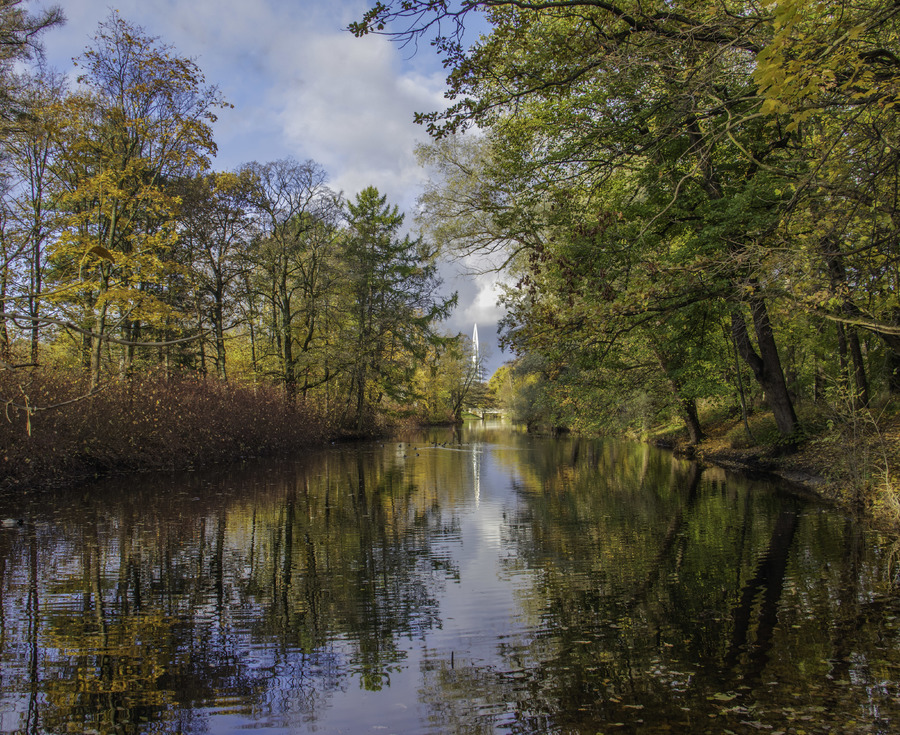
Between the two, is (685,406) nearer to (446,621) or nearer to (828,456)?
(828,456)

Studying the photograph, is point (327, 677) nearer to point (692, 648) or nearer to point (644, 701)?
point (644, 701)

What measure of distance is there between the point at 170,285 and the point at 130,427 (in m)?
7.85

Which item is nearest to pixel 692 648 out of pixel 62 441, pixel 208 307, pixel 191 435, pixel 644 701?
pixel 644 701

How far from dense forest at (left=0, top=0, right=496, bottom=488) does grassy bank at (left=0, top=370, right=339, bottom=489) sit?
53 mm

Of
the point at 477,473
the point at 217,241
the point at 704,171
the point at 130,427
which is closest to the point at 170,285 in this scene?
the point at 217,241

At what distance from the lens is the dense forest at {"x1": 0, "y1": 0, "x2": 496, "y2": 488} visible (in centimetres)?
1171

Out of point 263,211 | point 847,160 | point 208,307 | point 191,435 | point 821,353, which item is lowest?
point 191,435

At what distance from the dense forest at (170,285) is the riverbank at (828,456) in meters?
8.96

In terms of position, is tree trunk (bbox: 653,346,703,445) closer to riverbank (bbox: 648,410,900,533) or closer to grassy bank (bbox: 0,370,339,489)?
riverbank (bbox: 648,410,900,533)

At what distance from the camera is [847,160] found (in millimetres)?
5930

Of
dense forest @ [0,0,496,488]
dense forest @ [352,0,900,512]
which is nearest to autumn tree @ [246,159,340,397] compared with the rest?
dense forest @ [0,0,496,488]

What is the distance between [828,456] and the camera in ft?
34.6

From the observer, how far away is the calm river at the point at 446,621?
11.3 feet

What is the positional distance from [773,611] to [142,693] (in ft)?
15.9
